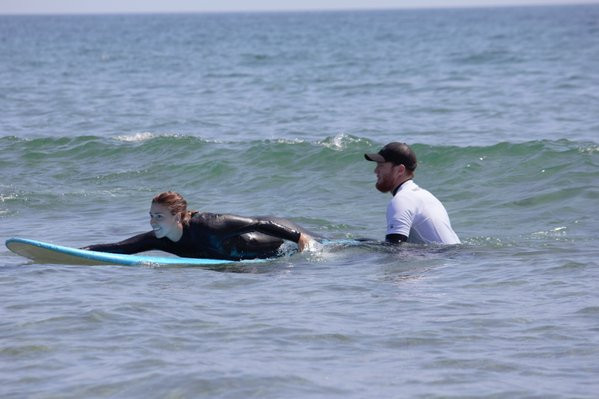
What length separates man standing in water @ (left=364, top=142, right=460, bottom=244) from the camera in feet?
29.5

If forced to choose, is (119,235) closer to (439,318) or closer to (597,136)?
(439,318)

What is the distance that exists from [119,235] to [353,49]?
1826 inches

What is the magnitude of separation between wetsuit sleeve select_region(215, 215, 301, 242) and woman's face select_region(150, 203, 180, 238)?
39 cm

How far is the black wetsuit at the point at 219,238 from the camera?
30.3 feet

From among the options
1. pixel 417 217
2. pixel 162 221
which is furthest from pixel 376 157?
pixel 162 221

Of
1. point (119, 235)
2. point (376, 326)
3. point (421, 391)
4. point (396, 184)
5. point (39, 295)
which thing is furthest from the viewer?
point (119, 235)

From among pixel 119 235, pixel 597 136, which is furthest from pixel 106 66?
pixel 119 235

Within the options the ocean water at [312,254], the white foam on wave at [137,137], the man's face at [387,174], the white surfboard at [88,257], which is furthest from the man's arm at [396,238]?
the white foam on wave at [137,137]

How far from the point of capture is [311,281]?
28.9ft

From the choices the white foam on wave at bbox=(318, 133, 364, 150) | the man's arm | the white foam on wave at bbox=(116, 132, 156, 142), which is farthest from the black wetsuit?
the white foam on wave at bbox=(116, 132, 156, 142)

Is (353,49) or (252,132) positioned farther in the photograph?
(353,49)

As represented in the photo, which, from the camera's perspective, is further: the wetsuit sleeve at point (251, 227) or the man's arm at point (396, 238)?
the wetsuit sleeve at point (251, 227)

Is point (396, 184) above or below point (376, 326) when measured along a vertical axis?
above

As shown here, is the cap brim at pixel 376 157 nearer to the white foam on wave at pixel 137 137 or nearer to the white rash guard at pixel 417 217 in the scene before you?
the white rash guard at pixel 417 217
